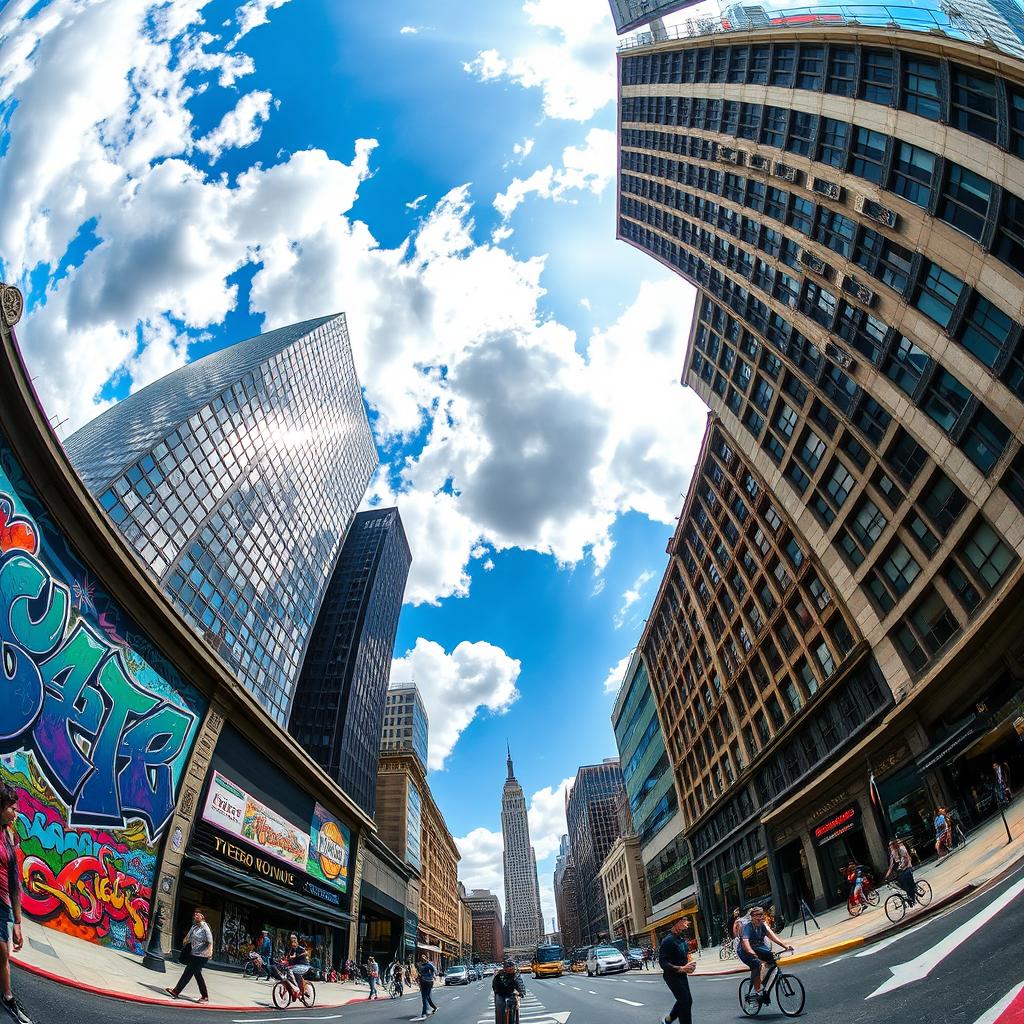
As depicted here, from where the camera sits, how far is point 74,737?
56.3 feet

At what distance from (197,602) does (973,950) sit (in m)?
61.6

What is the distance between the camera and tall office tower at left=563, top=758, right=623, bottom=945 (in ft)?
457

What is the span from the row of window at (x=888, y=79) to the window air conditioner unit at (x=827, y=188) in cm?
Answer: 380

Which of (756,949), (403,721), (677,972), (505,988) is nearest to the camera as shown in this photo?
(677,972)

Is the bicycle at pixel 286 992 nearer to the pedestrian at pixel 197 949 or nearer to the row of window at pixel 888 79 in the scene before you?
the pedestrian at pixel 197 949

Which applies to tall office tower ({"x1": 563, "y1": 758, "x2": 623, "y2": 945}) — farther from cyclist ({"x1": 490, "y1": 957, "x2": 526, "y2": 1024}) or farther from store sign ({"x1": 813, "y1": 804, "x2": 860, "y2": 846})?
cyclist ({"x1": 490, "y1": 957, "x2": 526, "y2": 1024})

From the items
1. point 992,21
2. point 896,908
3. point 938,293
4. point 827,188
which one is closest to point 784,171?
point 827,188

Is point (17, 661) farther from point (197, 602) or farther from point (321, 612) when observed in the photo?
point (321, 612)

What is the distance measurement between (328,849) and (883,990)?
39971mm

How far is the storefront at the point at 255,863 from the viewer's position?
2375cm

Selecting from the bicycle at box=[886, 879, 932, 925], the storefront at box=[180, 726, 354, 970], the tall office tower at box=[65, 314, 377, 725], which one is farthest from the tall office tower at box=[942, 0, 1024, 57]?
the tall office tower at box=[65, 314, 377, 725]

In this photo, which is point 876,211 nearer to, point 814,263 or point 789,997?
point 814,263

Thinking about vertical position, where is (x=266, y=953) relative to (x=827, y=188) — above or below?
below

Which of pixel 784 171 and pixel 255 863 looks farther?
pixel 784 171
